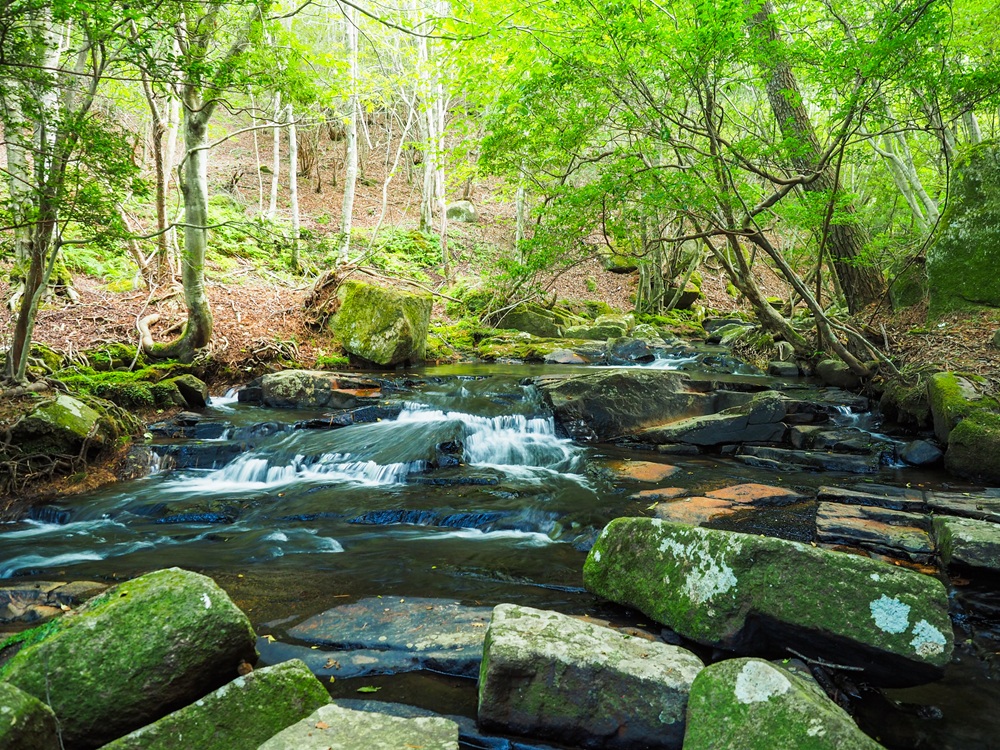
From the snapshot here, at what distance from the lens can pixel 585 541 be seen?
5.09 m

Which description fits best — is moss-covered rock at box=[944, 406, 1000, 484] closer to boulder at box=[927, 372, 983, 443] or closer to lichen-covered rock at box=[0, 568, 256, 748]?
boulder at box=[927, 372, 983, 443]

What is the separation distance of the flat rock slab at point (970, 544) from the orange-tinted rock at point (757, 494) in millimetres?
1541

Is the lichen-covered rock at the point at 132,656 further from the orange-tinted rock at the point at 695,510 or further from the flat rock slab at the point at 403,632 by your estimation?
the orange-tinted rock at the point at 695,510

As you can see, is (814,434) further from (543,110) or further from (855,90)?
(543,110)

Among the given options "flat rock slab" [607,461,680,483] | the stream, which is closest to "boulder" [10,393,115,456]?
the stream

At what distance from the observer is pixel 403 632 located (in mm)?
3473

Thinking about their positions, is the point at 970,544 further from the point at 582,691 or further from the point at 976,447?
the point at 976,447

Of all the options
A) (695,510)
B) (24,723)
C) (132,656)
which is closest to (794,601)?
(695,510)

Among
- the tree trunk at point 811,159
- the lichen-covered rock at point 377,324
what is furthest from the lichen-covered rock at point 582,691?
the lichen-covered rock at point 377,324

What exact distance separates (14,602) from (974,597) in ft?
20.1

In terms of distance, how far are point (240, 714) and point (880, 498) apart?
216 inches

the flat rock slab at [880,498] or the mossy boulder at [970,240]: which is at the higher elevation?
the mossy boulder at [970,240]

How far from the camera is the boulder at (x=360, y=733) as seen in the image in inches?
87.7

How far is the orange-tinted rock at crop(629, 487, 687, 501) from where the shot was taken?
611cm
